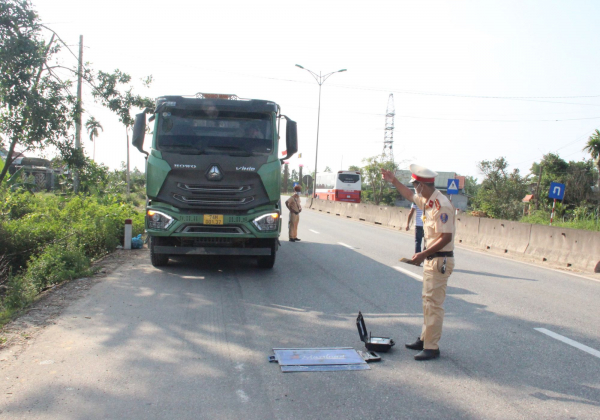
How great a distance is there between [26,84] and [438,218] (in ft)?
31.1

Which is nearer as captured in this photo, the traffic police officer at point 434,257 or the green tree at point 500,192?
the traffic police officer at point 434,257

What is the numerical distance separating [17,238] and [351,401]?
409 inches

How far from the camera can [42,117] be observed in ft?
36.6

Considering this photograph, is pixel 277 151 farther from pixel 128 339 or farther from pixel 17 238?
pixel 17 238

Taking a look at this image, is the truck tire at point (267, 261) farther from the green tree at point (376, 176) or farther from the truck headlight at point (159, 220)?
the green tree at point (376, 176)

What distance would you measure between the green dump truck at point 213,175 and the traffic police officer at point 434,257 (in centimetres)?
404

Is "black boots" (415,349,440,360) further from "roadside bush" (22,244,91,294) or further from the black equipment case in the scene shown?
"roadside bush" (22,244,91,294)

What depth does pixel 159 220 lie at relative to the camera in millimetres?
8570

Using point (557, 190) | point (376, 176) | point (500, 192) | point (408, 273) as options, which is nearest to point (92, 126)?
point (408, 273)

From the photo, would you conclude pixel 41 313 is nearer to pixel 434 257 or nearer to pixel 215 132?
pixel 215 132

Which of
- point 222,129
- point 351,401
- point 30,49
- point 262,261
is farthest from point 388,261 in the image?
point 30,49

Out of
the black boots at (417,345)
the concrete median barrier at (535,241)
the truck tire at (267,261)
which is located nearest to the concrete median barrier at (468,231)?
the concrete median barrier at (535,241)

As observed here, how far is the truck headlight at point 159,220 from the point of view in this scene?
8.52 metres

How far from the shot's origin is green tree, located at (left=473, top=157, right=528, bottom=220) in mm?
38503
